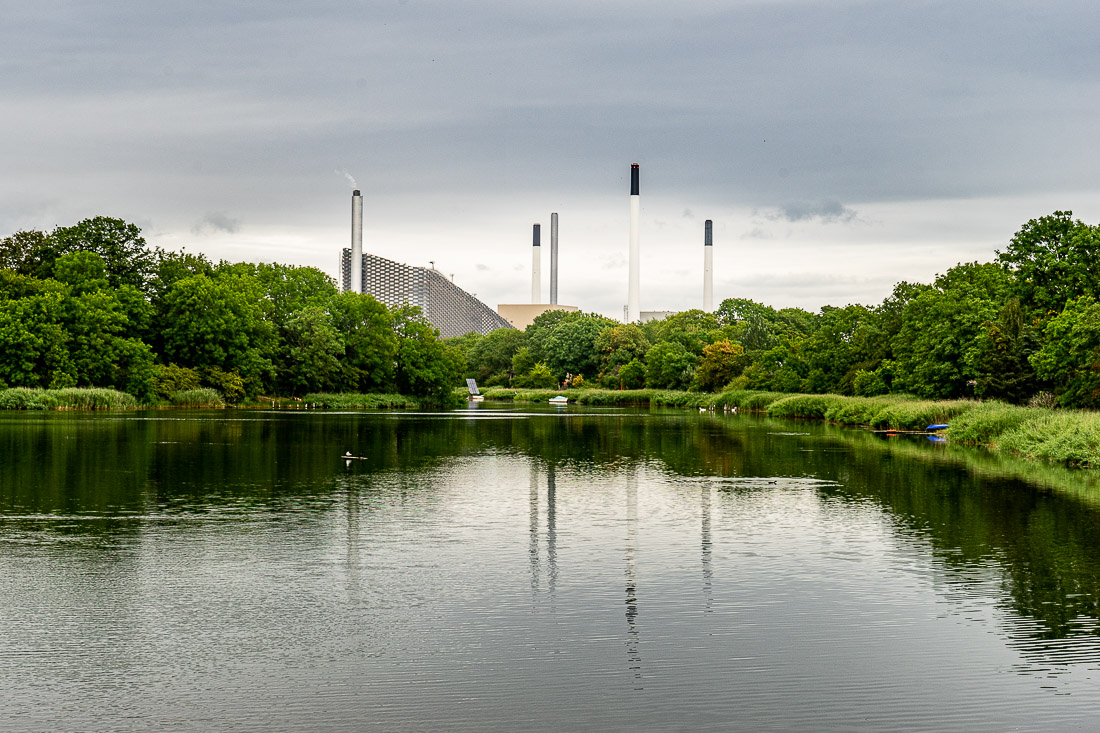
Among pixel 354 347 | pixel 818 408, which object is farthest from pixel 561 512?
pixel 354 347

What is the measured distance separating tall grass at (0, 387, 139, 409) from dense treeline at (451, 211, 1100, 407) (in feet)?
180

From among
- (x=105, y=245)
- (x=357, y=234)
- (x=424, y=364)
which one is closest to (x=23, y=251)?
(x=105, y=245)

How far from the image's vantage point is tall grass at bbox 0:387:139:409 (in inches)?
2729

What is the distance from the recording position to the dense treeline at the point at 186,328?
3150 inches

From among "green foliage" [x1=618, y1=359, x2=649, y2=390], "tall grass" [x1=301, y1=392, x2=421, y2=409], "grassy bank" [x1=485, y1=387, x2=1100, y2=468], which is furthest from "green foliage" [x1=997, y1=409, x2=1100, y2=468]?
"green foliage" [x1=618, y1=359, x2=649, y2=390]

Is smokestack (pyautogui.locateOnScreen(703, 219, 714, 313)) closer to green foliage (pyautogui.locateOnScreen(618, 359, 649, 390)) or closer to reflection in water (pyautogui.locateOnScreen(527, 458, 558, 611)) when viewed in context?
green foliage (pyautogui.locateOnScreen(618, 359, 649, 390))

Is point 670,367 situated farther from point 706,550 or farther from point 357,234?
point 706,550

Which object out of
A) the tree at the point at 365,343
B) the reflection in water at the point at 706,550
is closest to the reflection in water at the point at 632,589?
the reflection in water at the point at 706,550

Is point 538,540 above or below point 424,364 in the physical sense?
below

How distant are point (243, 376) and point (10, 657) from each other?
295ft

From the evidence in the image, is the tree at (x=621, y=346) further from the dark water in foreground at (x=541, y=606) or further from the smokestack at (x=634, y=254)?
the dark water in foreground at (x=541, y=606)

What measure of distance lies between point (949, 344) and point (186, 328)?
65.7 m

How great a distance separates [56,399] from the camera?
231 ft

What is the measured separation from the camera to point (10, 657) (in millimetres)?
8711
